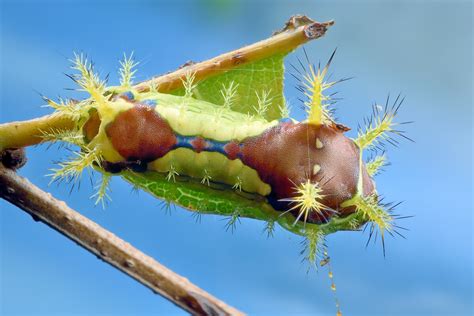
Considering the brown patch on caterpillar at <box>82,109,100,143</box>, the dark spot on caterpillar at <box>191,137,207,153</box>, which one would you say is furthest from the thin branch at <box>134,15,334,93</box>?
the dark spot on caterpillar at <box>191,137,207,153</box>

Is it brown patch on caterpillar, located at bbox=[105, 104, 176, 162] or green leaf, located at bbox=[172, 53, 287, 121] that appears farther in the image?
green leaf, located at bbox=[172, 53, 287, 121]

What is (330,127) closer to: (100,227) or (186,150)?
(186,150)

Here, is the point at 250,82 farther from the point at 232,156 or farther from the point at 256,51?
the point at 232,156

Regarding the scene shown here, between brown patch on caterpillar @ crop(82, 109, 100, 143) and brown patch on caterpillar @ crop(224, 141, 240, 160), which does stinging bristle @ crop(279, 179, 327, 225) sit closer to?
brown patch on caterpillar @ crop(224, 141, 240, 160)

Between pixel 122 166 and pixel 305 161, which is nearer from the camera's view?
pixel 305 161

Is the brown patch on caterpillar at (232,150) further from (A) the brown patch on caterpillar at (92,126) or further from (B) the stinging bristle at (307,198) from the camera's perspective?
(A) the brown patch on caterpillar at (92,126)

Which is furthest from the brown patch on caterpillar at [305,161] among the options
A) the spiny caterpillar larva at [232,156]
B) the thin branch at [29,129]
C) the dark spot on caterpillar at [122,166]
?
the thin branch at [29,129]

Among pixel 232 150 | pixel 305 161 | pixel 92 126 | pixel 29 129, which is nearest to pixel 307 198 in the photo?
pixel 305 161
